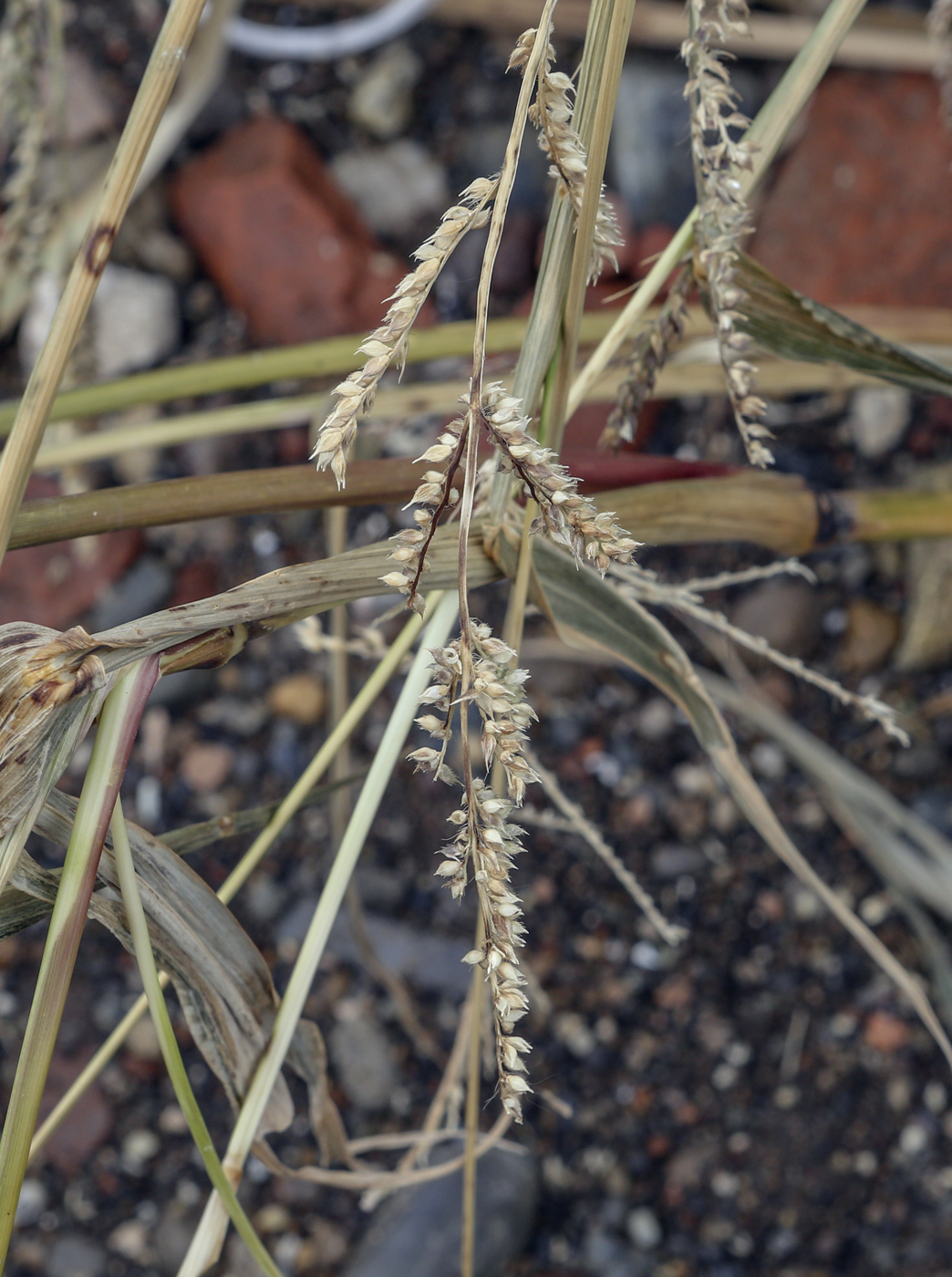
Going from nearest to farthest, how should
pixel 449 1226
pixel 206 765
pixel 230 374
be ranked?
pixel 230 374, pixel 449 1226, pixel 206 765

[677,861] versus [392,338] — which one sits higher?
[392,338]

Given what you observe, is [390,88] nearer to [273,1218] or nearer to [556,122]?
[556,122]

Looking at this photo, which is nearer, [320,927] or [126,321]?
[320,927]

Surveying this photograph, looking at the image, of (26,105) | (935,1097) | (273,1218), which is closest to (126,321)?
(26,105)

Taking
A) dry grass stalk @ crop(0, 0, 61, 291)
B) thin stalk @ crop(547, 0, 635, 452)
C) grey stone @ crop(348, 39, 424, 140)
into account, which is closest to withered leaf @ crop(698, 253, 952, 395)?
thin stalk @ crop(547, 0, 635, 452)

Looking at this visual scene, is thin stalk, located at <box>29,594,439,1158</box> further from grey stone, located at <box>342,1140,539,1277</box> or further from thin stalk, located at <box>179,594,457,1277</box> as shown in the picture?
grey stone, located at <box>342,1140,539,1277</box>

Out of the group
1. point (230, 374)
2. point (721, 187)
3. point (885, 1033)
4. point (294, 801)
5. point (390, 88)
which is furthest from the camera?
point (390, 88)

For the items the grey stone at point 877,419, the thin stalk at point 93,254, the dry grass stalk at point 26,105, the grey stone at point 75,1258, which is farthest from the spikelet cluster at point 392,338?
the grey stone at point 75,1258

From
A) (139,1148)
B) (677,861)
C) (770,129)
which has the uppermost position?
(770,129)

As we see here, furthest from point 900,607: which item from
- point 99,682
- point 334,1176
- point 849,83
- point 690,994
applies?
point 99,682
